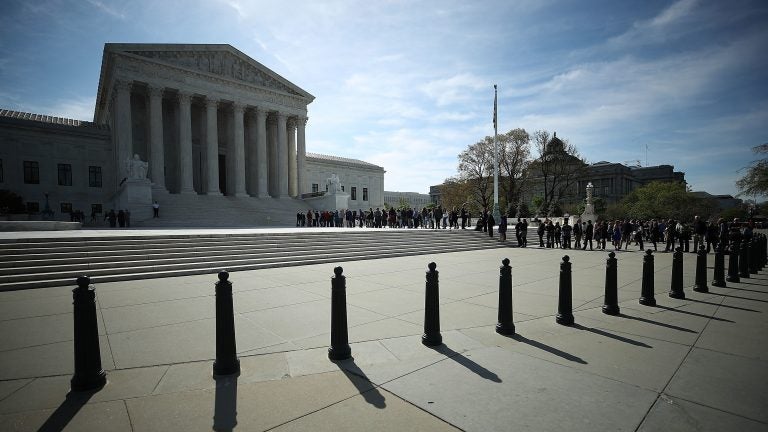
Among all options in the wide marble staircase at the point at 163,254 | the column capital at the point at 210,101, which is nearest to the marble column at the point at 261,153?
the column capital at the point at 210,101

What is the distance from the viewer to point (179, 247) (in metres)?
12.3

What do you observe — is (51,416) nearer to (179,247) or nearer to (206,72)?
(179,247)

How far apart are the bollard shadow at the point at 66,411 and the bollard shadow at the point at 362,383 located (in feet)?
7.56

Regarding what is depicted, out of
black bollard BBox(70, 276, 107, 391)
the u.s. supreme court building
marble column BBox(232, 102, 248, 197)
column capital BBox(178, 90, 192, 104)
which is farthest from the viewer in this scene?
marble column BBox(232, 102, 248, 197)

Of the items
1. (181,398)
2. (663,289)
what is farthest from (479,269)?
A: (181,398)

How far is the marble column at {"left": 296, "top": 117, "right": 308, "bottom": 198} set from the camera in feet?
152

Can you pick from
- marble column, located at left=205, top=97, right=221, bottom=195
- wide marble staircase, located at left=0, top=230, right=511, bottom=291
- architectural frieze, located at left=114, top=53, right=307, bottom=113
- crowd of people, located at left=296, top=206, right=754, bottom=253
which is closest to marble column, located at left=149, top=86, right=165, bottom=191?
architectural frieze, located at left=114, top=53, right=307, bottom=113

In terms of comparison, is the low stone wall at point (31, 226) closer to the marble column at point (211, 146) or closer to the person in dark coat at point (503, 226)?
the marble column at point (211, 146)

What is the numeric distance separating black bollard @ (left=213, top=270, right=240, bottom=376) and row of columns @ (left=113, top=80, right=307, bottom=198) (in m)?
36.5

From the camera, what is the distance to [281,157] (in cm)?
4441

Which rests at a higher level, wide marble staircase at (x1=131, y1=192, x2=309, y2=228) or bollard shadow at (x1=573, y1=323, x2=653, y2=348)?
wide marble staircase at (x1=131, y1=192, x2=309, y2=228)

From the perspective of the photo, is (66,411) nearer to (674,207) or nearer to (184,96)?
(184,96)

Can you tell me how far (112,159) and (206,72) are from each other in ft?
52.7

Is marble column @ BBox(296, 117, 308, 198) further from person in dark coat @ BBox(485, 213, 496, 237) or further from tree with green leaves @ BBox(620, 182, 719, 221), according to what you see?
tree with green leaves @ BBox(620, 182, 719, 221)
